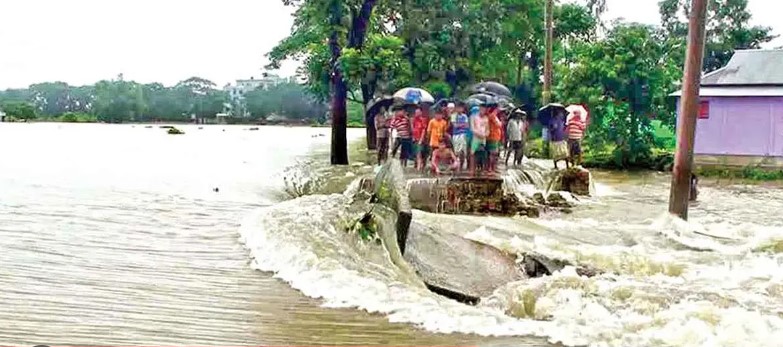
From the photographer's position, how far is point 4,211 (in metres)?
12.8

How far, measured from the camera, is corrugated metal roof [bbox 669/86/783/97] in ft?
88.3

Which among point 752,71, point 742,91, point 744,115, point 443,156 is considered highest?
point 752,71

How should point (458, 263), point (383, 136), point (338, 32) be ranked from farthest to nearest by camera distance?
1. point (338, 32)
2. point (383, 136)
3. point (458, 263)

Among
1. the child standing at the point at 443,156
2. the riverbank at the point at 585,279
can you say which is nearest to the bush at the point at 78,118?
the child standing at the point at 443,156

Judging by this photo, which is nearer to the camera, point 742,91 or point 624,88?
point 742,91

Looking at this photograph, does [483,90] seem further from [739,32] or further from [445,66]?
[739,32]

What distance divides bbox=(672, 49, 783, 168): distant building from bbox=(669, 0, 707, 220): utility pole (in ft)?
48.9

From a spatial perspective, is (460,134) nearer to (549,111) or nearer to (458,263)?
(549,111)

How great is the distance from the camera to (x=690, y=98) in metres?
13.1

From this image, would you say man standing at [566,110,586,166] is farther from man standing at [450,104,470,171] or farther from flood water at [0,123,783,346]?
flood water at [0,123,783,346]

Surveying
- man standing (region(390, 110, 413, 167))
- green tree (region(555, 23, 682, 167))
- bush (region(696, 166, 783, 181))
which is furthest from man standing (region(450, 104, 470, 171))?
green tree (region(555, 23, 682, 167))

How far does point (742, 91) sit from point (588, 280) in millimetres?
21155

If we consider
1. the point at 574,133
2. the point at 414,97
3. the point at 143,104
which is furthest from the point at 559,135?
the point at 143,104

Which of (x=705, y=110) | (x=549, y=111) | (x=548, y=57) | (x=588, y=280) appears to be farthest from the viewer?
(x=548, y=57)
